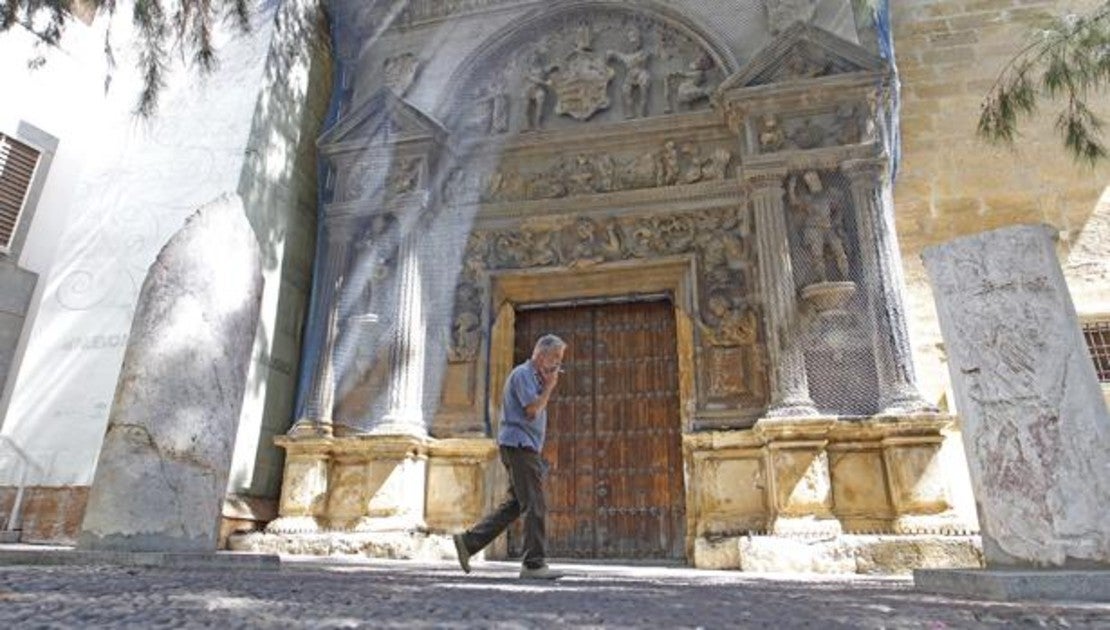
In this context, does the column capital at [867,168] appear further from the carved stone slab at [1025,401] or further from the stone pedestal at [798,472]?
the carved stone slab at [1025,401]

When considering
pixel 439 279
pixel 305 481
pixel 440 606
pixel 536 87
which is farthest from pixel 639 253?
pixel 440 606

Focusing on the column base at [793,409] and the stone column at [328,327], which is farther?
the stone column at [328,327]

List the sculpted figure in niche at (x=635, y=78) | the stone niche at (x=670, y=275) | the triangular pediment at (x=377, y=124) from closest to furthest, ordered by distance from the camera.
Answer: the stone niche at (x=670, y=275) < the sculpted figure in niche at (x=635, y=78) < the triangular pediment at (x=377, y=124)

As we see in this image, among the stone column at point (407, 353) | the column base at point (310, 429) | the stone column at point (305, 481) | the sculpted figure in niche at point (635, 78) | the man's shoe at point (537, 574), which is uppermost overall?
the sculpted figure in niche at point (635, 78)

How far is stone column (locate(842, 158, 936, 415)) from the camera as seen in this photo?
5590mm

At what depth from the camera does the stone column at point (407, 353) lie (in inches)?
252

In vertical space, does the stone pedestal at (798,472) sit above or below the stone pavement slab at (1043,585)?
above

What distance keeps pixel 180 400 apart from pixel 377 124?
4.58 m

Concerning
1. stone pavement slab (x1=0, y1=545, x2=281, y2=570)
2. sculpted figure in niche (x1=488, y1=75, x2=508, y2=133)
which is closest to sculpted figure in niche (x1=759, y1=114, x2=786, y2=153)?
sculpted figure in niche (x1=488, y1=75, x2=508, y2=133)

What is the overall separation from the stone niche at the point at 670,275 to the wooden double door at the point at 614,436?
0.24m

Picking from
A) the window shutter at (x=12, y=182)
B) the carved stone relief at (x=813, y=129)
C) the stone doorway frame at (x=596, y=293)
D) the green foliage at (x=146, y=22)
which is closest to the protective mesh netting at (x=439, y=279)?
the stone doorway frame at (x=596, y=293)

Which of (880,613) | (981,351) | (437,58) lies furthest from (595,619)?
(437,58)

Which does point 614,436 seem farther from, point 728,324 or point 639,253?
point 639,253

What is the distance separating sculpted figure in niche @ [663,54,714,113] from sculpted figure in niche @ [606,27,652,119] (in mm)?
235
